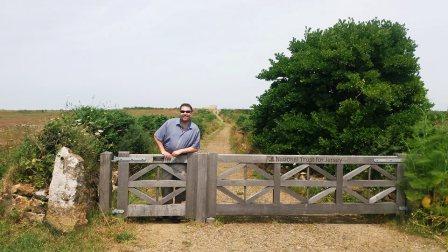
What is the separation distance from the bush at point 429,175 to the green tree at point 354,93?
2.59 m

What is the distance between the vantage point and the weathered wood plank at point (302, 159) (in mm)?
7812

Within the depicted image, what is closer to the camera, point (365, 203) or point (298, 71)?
point (365, 203)

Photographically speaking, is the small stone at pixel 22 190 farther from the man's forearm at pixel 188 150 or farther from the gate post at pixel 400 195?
the gate post at pixel 400 195

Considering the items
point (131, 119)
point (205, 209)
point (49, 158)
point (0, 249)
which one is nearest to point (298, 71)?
point (131, 119)

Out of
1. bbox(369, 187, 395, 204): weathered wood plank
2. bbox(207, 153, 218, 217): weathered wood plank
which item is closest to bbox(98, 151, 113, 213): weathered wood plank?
bbox(207, 153, 218, 217): weathered wood plank

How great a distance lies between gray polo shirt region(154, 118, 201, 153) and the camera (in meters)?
7.86

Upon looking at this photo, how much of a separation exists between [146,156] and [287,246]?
288 centimetres

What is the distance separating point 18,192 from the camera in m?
7.04

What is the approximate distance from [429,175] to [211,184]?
3.82m

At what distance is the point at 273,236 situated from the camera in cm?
729

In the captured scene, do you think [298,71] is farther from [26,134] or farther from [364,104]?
[26,134]

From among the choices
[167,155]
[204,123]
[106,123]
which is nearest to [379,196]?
[167,155]

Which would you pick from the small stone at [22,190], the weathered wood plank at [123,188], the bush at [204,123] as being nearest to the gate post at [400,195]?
the weathered wood plank at [123,188]

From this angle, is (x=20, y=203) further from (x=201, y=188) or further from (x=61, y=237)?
(x=201, y=188)
